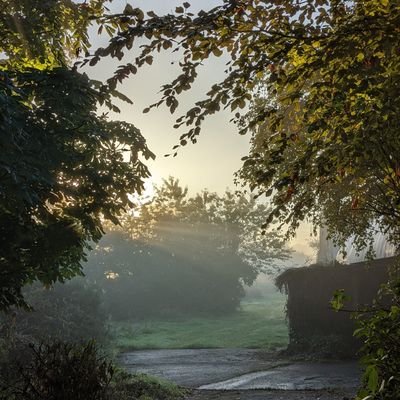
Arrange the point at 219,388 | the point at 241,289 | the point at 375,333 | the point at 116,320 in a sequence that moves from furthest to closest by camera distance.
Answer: the point at 241,289 < the point at 116,320 < the point at 219,388 < the point at 375,333

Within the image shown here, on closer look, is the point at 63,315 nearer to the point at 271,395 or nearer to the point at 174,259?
the point at 271,395

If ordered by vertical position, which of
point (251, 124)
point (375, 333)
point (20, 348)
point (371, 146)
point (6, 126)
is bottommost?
point (20, 348)

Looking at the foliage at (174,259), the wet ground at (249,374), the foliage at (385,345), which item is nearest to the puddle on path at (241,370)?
the wet ground at (249,374)

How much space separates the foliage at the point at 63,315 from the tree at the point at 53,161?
8.01 metres

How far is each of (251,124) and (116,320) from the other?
45.9m

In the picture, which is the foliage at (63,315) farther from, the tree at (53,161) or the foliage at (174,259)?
the foliage at (174,259)

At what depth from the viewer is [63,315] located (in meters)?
21.6

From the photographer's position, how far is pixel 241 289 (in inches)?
2010

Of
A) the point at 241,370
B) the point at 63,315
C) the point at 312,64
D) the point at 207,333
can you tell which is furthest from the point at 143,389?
the point at 207,333

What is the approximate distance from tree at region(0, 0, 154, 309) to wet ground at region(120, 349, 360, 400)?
5.49 m

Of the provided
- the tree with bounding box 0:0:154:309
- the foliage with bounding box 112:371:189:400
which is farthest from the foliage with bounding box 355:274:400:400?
the foliage with bounding box 112:371:189:400

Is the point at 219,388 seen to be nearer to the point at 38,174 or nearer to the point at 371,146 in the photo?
the point at 38,174

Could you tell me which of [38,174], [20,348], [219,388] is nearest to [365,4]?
[38,174]

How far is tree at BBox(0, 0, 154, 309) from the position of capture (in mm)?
7000
